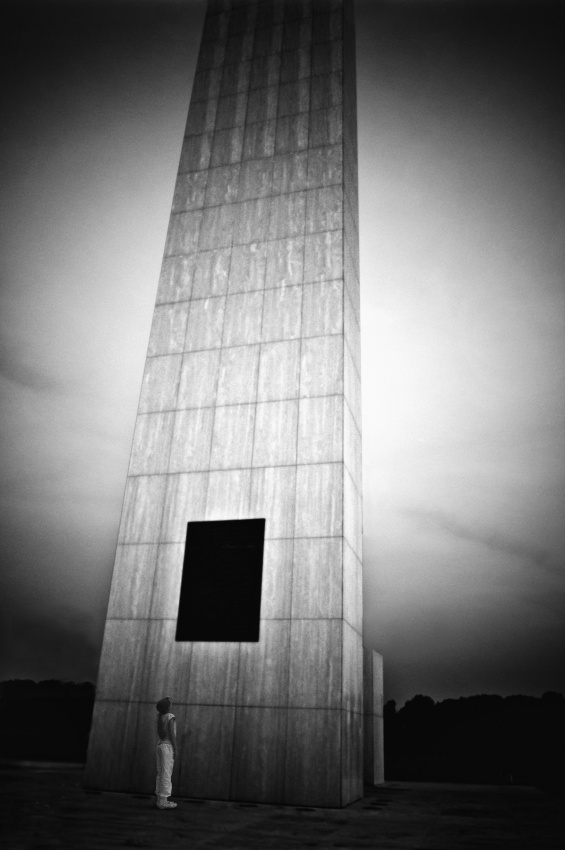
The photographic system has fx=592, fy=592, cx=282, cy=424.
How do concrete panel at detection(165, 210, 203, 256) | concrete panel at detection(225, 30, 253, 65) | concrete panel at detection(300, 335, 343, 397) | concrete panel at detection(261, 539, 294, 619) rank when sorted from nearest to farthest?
concrete panel at detection(261, 539, 294, 619)
concrete panel at detection(300, 335, 343, 397)
concrete panel at detection(165, 210, 203, 256)
concrete panel at detection(225, 30, 253, 65)

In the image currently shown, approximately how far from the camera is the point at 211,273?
53.8 feet

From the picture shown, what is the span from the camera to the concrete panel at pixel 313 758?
35.3 ft

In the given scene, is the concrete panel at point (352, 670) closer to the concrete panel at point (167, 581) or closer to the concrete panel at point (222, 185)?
the concrete panel at point (167, 581)

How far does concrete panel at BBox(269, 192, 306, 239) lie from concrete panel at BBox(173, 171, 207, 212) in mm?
2547

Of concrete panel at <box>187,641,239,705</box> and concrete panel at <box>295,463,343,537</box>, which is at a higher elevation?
concrete panel at <box>295,463,343,537</box>

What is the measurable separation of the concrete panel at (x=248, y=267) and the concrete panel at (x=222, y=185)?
1.98 meters

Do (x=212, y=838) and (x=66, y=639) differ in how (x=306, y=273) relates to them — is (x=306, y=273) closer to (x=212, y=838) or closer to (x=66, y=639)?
(x=212, y=838)

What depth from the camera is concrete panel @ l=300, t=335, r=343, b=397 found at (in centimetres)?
1384

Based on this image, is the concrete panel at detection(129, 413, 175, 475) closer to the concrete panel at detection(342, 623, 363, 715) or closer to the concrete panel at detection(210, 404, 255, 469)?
the concrete panel at detection(210, 404, 255, 469)

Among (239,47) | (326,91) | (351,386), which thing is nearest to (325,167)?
(326,91)

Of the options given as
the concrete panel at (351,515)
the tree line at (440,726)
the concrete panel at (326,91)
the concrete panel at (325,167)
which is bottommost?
the tree line at (440,726)

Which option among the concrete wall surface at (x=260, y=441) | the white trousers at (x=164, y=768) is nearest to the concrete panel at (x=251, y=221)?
the concrete wall surface at (x=260, y=441)

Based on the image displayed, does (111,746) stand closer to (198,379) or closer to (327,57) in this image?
(198,379)

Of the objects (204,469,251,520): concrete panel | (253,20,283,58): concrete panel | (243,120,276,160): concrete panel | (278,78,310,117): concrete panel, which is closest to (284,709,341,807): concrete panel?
(204,469,251,520): concrete panel
